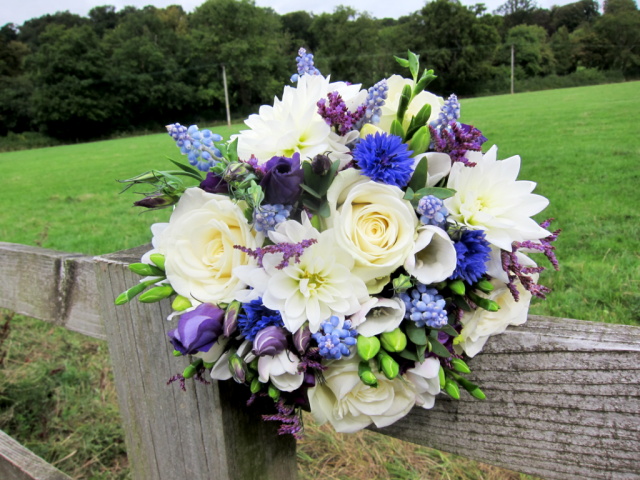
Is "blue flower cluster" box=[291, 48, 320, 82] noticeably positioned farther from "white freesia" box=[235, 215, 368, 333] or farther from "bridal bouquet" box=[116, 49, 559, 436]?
"white freesia" box=[235, 215, 368, 333]

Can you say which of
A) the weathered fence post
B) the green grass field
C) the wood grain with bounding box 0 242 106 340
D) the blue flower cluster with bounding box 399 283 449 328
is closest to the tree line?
the green grass field

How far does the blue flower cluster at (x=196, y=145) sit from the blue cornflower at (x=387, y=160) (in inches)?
11.1

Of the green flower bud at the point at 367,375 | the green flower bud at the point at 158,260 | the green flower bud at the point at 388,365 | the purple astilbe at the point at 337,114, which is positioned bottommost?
the green flower bud at the point at 367,375

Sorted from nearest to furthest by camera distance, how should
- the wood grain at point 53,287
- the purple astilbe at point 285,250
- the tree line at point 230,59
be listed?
the purple astilbe at point 285,250 → the wood grain at point 53,287 → the tree line at point 230,59

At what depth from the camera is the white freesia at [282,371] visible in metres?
0.73

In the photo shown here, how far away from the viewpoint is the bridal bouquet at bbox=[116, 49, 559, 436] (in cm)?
73

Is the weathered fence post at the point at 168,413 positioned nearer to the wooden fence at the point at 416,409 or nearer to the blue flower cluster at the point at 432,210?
the wooden fence at the point at 416,409

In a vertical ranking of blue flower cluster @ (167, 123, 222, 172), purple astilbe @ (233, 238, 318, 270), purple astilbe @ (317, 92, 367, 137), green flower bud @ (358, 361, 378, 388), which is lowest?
green flower bud @ (358, 361, 378, 388)

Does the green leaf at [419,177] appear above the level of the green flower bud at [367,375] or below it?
above

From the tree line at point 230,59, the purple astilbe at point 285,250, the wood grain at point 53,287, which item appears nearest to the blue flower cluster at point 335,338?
the purple astilbe at point 285,250

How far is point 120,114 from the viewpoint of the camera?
41.0 m

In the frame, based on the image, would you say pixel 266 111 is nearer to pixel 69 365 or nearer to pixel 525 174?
pixel 69 365

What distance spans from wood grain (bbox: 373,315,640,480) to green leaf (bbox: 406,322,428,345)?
181mm

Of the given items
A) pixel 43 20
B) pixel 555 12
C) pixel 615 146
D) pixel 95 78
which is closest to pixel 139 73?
pixel 95 78
